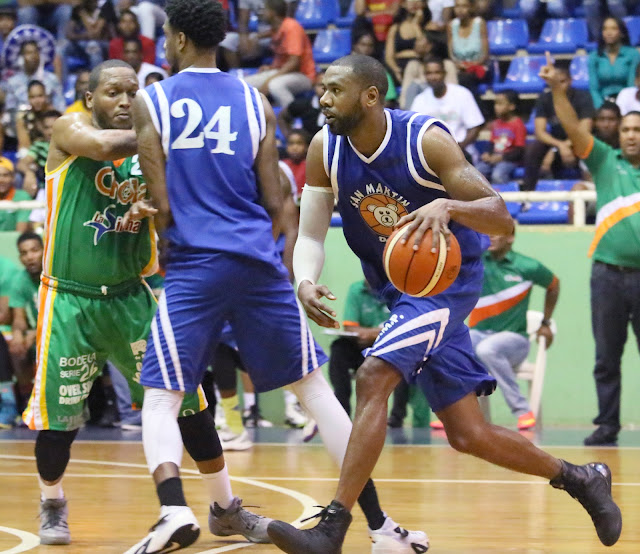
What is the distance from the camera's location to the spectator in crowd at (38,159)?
1120 centimetres

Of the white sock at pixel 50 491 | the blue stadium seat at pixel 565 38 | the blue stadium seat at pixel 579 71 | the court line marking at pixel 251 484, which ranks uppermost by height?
the blue stadium seat at pixel 565 38

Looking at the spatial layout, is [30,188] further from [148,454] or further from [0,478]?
[148,454]

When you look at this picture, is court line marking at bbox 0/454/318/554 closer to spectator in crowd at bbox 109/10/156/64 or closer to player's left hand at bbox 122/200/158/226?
player's left hand at bbox 122/200/158/226

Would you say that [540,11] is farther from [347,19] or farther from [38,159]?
[38,159]

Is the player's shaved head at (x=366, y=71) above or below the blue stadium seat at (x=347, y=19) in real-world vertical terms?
below

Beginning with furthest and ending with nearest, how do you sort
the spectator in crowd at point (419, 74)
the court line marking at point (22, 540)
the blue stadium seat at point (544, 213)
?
1. the spectator in crowd at point (419, 74)
2. the blue stadium seat at point (544, 213)
3. the court line marking at point (22, 540)

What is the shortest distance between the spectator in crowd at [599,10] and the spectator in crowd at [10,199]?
21.2ft

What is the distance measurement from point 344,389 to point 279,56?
15.4 feet

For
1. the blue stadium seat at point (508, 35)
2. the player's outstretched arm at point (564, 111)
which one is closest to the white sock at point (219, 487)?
the player's outstretched arm at point (564, 111)

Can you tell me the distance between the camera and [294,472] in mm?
7027

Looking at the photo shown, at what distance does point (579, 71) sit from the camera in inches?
495

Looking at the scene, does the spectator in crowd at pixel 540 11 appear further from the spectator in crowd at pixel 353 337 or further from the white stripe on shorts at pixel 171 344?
the white stripe on shorts at pixel 171 344

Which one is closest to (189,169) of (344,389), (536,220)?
(344,389)

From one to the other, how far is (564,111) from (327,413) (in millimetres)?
3717
